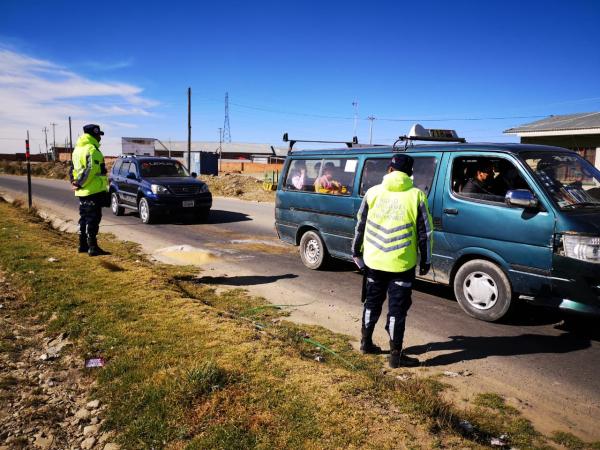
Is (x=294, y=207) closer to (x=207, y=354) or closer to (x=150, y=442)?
(x=207, y=354)

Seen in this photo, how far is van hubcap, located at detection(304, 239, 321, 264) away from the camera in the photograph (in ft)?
24.9

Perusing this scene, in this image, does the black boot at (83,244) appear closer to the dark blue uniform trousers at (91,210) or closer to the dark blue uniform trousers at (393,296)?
the dark blue uniform trousers at (91,210)

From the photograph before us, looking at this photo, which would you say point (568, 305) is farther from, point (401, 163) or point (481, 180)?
point (401, 163)

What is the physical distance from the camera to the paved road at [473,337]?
3.57 metres

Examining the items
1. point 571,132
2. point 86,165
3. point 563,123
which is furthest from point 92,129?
point 563,123

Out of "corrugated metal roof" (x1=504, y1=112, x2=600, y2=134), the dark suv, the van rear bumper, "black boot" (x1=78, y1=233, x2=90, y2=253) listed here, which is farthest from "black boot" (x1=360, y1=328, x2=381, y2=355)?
"corrugated metal roof" (x1=504, y1=112, x2=600, y2=134)

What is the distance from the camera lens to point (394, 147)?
6.45 meters

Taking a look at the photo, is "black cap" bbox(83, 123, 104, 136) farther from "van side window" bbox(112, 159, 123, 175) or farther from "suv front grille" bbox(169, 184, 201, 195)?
"van side window" bbox(112, 159, 123, 175)

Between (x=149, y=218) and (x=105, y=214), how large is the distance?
312cm

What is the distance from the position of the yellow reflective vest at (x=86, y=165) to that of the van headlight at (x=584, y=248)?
6.63 meters

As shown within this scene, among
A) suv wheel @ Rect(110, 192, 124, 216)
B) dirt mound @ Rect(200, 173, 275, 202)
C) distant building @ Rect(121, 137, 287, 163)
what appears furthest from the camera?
distant building @ Rect(121, 137, 287, 163)

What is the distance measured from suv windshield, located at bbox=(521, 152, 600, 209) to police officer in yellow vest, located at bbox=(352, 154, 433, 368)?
1.79 metres

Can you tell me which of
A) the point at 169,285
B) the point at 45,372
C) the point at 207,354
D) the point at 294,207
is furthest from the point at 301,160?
the point at 45,372

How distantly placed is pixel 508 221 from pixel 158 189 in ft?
32.9
